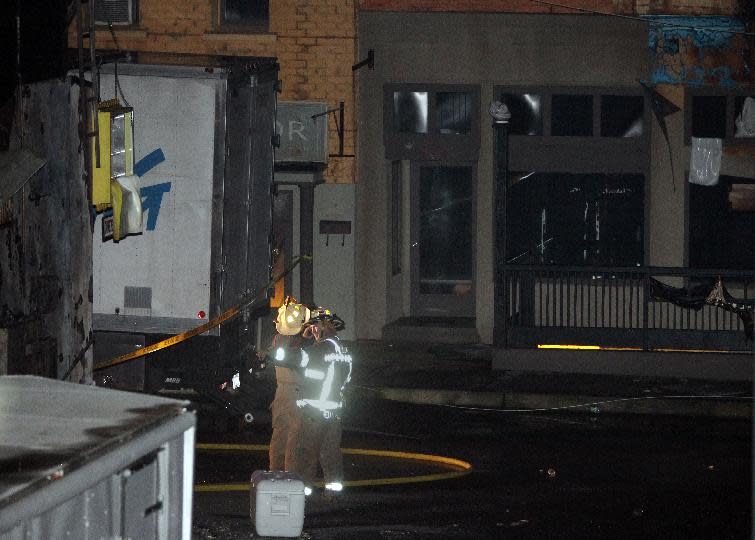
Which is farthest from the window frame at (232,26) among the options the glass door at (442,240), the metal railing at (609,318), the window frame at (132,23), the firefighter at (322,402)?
the firefighter at (322,402)

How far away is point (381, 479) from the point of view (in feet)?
40.8

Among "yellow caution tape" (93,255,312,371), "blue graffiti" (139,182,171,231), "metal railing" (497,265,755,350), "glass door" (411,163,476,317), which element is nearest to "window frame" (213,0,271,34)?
"glass door" (411,163,476,317)

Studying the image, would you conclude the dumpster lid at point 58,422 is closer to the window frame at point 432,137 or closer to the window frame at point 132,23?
the window frame at point 432,137

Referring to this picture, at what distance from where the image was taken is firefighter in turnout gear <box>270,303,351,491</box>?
441 inches

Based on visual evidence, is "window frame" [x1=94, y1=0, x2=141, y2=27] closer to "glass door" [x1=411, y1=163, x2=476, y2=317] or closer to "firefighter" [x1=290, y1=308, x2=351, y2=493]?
"glass door" [x1=411, y1=163, x2=476, y2=317]

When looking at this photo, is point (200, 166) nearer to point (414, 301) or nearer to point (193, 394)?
point (193, 394)

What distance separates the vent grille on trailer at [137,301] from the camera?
44.7ft

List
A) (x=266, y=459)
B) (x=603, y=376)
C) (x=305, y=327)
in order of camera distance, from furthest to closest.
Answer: (x=603, y=376)
(x=266, y=459)
(x=305, y=327)

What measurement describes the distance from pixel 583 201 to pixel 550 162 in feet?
2.72

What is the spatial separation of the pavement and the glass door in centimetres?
343

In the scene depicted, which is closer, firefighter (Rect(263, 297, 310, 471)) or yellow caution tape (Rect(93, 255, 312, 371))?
firefighter (Rect(263, 297, 310, 471))

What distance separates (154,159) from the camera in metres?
13.5

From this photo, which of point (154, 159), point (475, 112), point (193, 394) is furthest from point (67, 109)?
point (475, 112)

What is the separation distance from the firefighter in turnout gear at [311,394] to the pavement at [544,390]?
567 cm
